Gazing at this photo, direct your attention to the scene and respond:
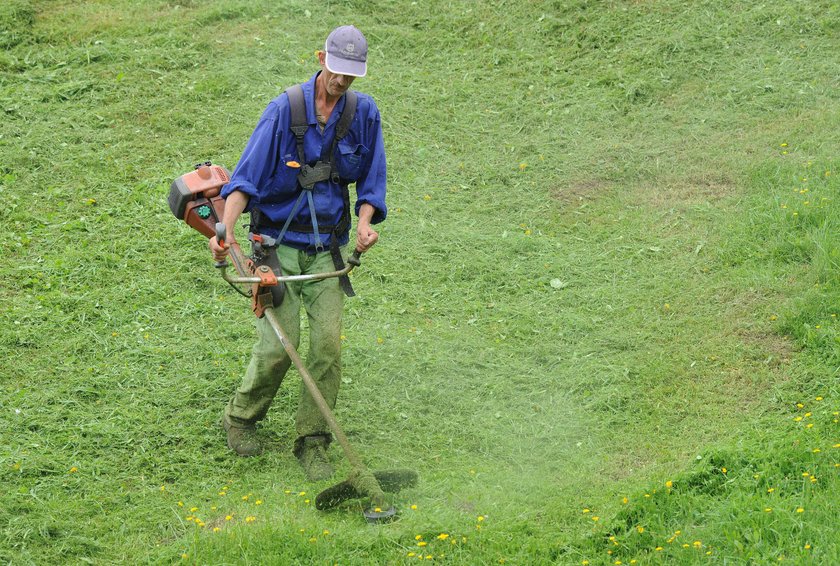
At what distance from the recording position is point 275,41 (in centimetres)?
1074

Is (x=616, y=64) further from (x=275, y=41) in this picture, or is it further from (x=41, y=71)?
(x=41, y=71)

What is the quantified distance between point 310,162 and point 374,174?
1.19 feet

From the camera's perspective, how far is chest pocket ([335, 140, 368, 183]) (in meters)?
5.73

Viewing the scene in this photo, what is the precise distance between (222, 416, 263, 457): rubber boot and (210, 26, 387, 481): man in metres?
0.01

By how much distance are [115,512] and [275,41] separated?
623cm

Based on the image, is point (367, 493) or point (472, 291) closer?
point (367, 493)

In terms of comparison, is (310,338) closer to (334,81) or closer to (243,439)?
(243,439)

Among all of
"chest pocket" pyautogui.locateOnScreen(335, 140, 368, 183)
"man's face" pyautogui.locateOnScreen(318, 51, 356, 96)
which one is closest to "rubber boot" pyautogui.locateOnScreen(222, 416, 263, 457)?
"chest pocket" pyautogui.locateOnScreen(335, 140, 368, 183)

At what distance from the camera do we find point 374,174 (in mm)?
5859

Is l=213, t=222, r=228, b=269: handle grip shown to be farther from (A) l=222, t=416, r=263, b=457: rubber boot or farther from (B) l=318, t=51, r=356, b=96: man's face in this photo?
(A) l=222, t=416, r=263, b=457: rubber boot

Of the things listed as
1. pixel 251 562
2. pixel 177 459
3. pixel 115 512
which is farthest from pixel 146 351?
pixel 251 562

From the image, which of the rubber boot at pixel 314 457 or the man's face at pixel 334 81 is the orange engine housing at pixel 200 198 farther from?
the rubber boot at pixel 314 457

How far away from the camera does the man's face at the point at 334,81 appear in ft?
18.1

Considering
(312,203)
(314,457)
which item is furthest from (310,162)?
(314,457)
